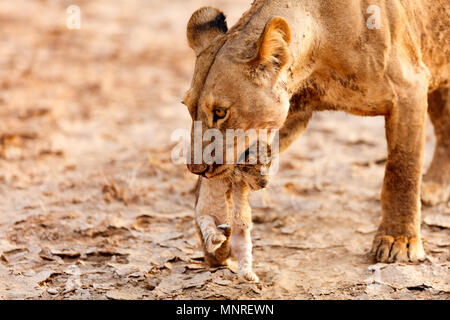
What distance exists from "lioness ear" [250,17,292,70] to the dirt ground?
1.25m

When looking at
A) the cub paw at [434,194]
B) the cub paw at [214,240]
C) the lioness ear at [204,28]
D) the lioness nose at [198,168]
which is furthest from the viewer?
the cub paw at [434,194]

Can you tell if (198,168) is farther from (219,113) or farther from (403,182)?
(403,182)

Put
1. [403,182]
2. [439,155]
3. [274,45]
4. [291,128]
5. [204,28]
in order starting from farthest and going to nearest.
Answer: [439,155], [291,128], [403,182], [204,28], [274,45]

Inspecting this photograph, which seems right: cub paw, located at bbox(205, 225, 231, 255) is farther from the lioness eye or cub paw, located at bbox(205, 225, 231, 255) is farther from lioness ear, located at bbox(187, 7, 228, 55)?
lioness ear, located at bbox(187, 7, 228, 55)

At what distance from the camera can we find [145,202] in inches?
202

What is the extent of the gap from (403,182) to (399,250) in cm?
41

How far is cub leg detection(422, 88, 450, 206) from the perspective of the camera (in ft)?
16.6

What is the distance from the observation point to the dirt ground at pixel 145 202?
3.92m

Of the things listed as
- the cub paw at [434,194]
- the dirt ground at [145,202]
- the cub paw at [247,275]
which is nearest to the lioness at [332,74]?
the cub paw at [247,275]

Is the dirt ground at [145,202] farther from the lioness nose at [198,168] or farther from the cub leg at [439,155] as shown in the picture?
the lioness nose at [198,168]

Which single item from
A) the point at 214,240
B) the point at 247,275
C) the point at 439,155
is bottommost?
the point at 247,275

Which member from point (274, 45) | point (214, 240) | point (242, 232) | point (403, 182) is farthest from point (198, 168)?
point (403, 182)

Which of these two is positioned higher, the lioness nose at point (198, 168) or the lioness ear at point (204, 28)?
the lioness ear at point (204, 28)
